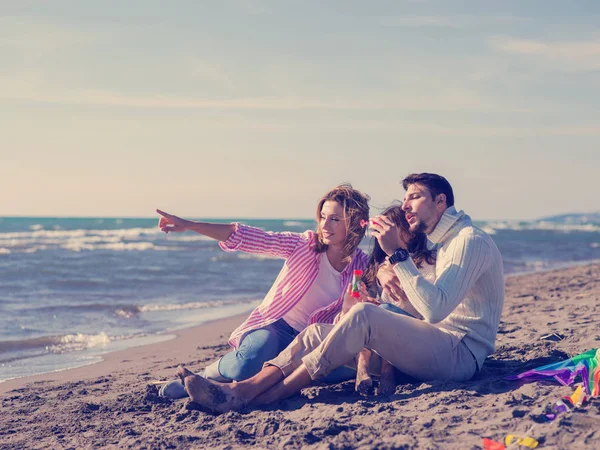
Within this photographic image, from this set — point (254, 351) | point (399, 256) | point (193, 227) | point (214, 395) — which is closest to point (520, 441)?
point (399, 256)

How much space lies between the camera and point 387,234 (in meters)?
4.07

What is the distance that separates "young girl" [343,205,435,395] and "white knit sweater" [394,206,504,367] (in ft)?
0.36

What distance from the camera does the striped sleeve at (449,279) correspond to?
3.86m

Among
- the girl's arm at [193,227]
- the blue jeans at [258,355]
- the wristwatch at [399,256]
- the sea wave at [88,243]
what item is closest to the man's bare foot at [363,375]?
the blue jeans at [258,355]

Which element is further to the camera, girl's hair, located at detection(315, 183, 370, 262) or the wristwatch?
girl's hair, located at detection(315, 183, 370, 262)

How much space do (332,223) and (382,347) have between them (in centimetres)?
100

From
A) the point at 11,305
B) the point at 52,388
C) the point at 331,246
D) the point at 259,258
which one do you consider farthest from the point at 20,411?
the point at 259,258

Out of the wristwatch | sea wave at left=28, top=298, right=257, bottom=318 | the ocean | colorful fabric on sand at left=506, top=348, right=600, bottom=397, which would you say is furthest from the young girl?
sea wave at left=28, top=298, right=257, bottom=318

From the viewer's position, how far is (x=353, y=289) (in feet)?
14.7

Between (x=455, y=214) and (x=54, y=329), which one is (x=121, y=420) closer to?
(x=455, y=214)

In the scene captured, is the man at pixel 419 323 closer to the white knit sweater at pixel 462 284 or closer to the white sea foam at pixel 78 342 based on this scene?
the white knit sweater at pixel 462 284

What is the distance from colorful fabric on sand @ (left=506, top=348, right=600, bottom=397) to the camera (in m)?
3.73

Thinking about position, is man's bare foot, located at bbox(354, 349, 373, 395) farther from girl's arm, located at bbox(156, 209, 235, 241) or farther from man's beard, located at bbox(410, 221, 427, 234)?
girl's arm, located at bbox(156, 209, 235, 241)

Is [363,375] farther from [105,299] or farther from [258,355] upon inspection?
[105,299]
